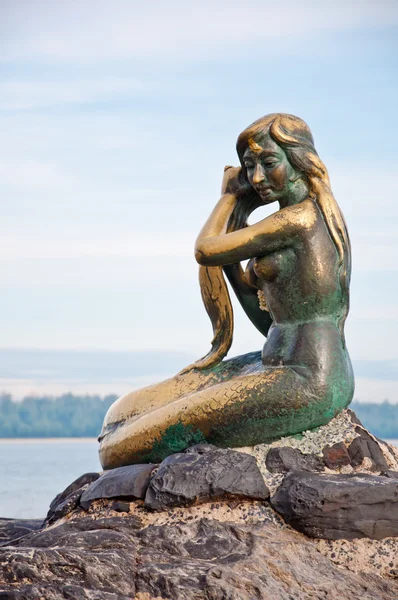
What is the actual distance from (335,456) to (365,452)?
19 centimetres

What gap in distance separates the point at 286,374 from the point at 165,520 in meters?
1.08

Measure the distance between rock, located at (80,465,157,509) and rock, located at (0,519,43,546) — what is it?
84cm

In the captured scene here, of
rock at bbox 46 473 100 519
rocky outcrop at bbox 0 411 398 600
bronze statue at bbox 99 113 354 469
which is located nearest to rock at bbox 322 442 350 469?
rocky outcrop at bbox 0 411 398 600

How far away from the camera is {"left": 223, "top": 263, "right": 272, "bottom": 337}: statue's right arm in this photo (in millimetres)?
6703

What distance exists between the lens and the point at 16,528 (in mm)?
6938

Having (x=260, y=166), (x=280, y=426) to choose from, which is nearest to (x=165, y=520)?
(x=280, y=426)

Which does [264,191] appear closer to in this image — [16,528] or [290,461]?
[290,461]

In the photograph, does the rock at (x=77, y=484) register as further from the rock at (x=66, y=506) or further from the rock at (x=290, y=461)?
the rock at (x=290, y=461)

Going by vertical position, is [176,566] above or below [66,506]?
below

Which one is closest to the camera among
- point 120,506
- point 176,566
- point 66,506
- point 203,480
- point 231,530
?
point 176,566

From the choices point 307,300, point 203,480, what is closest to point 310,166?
point 307,300

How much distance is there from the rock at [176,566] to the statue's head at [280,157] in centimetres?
201

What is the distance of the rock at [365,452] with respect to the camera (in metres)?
6.01

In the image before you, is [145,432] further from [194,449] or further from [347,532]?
[347,532]
